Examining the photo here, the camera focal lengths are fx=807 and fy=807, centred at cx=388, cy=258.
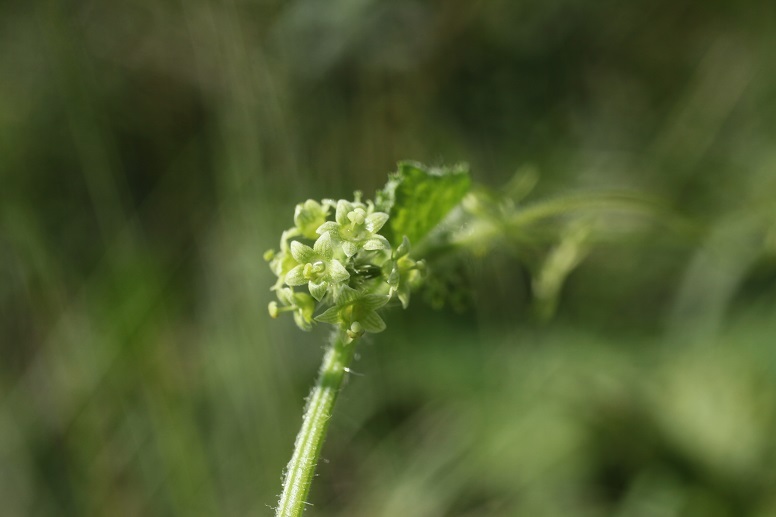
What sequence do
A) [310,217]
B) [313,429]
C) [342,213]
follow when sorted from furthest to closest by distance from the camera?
[310,217] → [342,213] → [313,429]

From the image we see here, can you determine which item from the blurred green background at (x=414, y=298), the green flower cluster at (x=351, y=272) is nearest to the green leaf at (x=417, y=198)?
the green flower cluster at (x=351, y=272)

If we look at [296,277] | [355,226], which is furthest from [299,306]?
[355,226]

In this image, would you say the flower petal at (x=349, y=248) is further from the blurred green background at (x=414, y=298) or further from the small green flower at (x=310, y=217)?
the blurred green background at (x=414, y=298)

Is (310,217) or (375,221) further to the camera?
(310,217)

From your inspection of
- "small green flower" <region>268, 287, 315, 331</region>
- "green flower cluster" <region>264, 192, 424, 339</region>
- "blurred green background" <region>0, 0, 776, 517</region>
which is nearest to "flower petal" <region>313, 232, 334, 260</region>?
"green flower cluster" <region>264, 192, 424, 339</region>

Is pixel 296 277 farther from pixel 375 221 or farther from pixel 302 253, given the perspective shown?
pixel 375 221

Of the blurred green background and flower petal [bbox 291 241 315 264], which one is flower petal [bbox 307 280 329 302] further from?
the blurred green background

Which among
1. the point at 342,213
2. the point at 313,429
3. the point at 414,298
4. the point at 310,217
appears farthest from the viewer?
the point at 414,298

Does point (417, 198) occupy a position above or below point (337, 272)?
above

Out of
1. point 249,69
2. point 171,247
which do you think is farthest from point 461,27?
point 171,247
